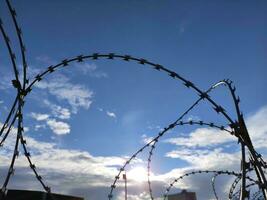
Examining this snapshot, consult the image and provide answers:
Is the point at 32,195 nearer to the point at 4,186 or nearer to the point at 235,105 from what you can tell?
the point at 4,186

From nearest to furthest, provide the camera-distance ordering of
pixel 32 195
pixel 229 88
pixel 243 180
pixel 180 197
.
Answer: pixel 243 180, pixel 229 88, pixel 32 195, pixel 180 197

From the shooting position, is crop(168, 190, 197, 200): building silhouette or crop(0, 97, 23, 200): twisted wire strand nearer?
crop(0, 97, 23, 200): twisted wire strand

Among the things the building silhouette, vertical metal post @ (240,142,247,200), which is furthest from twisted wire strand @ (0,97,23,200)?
the building silhouette

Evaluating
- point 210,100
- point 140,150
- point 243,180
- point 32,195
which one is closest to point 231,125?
point 210,100

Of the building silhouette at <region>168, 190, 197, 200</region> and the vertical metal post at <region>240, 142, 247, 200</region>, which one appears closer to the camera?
the vertical metal post at <region>240, 142, 247, 200</region>

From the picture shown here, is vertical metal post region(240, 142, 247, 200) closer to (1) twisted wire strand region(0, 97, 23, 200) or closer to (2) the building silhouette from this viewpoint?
(1) twisted wire strand region(0, 97, 23, 200)

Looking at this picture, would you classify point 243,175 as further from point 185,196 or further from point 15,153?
point 185,196

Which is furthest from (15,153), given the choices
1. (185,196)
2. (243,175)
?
(185,196)

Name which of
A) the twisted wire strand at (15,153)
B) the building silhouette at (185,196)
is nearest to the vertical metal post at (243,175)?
the twisted wire strand at (15,153)

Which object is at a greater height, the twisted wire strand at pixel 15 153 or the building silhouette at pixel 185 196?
the building silhouette at pixel 185 196

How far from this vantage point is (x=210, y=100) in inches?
295

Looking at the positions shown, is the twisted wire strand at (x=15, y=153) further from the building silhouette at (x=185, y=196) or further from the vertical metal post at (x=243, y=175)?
the building silhouette at (x=185, y=196)

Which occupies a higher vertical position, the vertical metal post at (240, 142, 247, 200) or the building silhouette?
the building silhouette

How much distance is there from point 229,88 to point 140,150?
13.6ft
